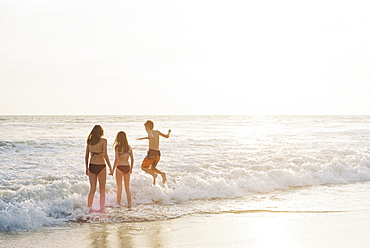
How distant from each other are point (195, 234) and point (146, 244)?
3.34 feet

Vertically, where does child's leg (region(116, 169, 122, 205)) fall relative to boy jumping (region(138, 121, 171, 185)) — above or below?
Result: below

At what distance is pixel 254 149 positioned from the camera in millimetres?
20594

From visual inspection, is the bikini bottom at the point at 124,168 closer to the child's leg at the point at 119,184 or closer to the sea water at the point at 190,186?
the child's leg at the point at 119,184

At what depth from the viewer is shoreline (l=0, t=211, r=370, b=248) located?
693 cm

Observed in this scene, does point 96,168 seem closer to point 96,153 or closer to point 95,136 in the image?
point 96,153

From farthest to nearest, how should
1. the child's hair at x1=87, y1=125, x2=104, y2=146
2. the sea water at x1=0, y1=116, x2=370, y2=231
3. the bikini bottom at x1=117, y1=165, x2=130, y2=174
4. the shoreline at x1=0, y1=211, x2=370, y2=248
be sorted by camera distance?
the bikini bottom at x1=117, y1=165, x2=130, y2=174 → the sea water at x1=0, y1=116, x2=370, y2=231 → the child's hair at x1=87, y1=125, x2=104, y2=146 → the shoreline at x1=0, y1=211, x2=370, y2=248

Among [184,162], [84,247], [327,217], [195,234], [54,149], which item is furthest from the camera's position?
[54,149]

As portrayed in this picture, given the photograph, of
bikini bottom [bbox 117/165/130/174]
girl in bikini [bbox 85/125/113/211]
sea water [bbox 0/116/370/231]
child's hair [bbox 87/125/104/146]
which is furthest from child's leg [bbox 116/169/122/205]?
child's hair [bbox 87/125/104/146]

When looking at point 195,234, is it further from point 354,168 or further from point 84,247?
point 354,168

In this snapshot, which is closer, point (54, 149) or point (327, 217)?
point (327, 217)

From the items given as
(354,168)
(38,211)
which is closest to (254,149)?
(354,168)

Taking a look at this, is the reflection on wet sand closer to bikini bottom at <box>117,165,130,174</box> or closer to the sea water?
the sea water

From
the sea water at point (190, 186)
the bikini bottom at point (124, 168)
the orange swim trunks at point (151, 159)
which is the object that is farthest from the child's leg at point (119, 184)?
the orange swim trunks at point (151, 159)

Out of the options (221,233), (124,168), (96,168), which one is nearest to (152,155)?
(124,168)
